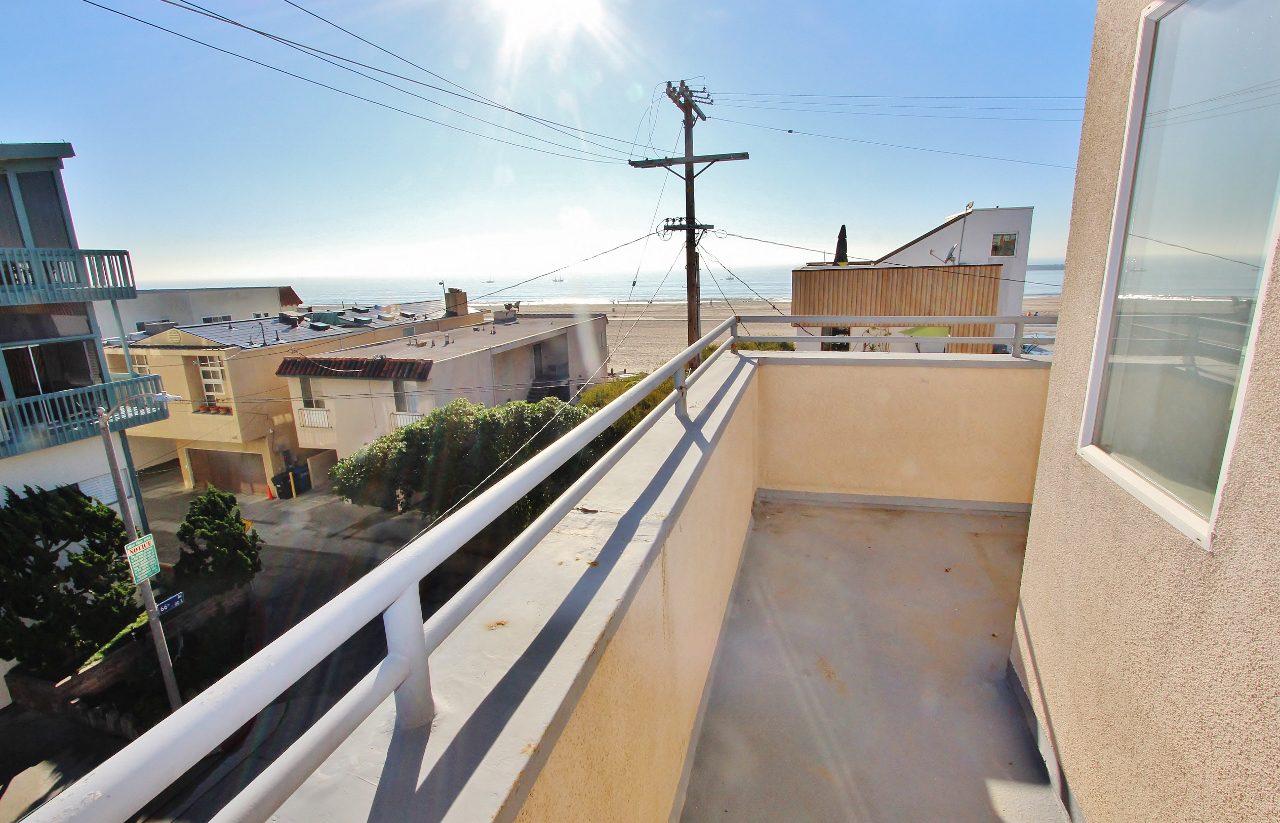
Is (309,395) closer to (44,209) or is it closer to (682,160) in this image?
(44,209)

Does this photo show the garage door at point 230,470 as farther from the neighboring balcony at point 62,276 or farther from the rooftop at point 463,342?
the neighboring balcony at point 62,276

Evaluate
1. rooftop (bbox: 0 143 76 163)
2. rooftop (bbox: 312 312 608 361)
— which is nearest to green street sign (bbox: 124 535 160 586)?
rooftop (bbox: 0 143 76 163)

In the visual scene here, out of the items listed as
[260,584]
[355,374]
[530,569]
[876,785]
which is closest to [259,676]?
[530,569]

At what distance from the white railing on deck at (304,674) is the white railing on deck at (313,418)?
16.7 metres

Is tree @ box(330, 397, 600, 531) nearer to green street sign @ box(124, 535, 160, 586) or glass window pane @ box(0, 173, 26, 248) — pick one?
green street sign @ box(124, 535, 160, 586)

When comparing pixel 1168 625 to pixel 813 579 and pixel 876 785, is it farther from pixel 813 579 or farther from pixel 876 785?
pixel 813 579

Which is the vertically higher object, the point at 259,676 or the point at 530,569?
the point at 259,676

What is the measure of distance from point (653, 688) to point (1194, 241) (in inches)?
66.5

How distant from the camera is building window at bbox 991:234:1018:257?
15414 millimetres

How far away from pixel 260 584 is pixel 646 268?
146m

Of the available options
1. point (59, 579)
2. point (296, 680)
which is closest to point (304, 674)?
point (296, 680)

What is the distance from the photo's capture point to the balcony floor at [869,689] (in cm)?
189

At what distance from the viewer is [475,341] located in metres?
17.6

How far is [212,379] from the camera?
15.4 m
